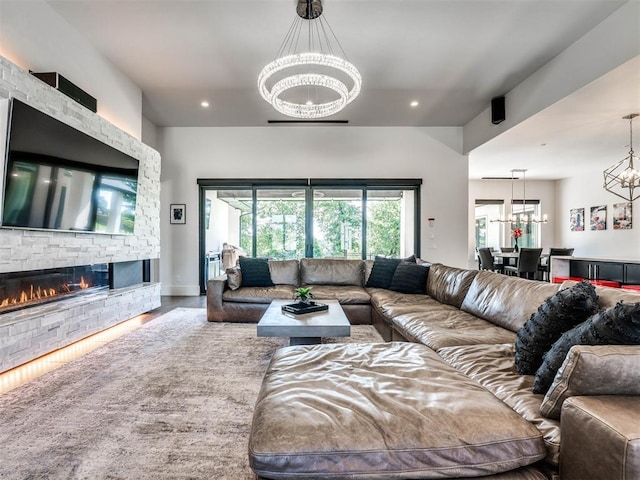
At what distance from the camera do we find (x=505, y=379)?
1438 millimetres

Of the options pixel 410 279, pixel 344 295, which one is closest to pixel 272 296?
pixel 344 295

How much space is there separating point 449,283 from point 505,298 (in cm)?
94

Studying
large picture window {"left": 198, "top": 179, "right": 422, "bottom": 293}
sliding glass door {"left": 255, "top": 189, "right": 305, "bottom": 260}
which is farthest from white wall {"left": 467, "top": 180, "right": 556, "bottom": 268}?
sliding glass door {"left": 255, "top": 189, "right": 305, "bottom": 260}

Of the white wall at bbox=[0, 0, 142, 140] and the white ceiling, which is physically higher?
the white ceiling

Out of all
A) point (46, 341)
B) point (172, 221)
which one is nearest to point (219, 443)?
point (46, 341)

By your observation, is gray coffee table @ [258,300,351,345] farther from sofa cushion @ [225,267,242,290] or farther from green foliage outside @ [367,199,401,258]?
green foliage outside @ [367,199,401,258]

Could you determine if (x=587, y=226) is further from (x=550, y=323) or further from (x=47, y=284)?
(x=47, y=284)

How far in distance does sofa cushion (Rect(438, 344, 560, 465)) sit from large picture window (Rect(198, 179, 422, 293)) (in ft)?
15.2

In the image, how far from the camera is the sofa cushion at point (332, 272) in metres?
4.59

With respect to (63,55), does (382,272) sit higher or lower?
lower

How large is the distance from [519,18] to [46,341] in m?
5.41

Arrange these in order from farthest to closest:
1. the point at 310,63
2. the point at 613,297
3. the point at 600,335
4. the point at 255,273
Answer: the point at 255,273, the point at 310,63, the point at 613,297, the point at 600,335

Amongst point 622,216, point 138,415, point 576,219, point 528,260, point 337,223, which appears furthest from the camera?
point 576,219

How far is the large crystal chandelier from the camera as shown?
2891mm
